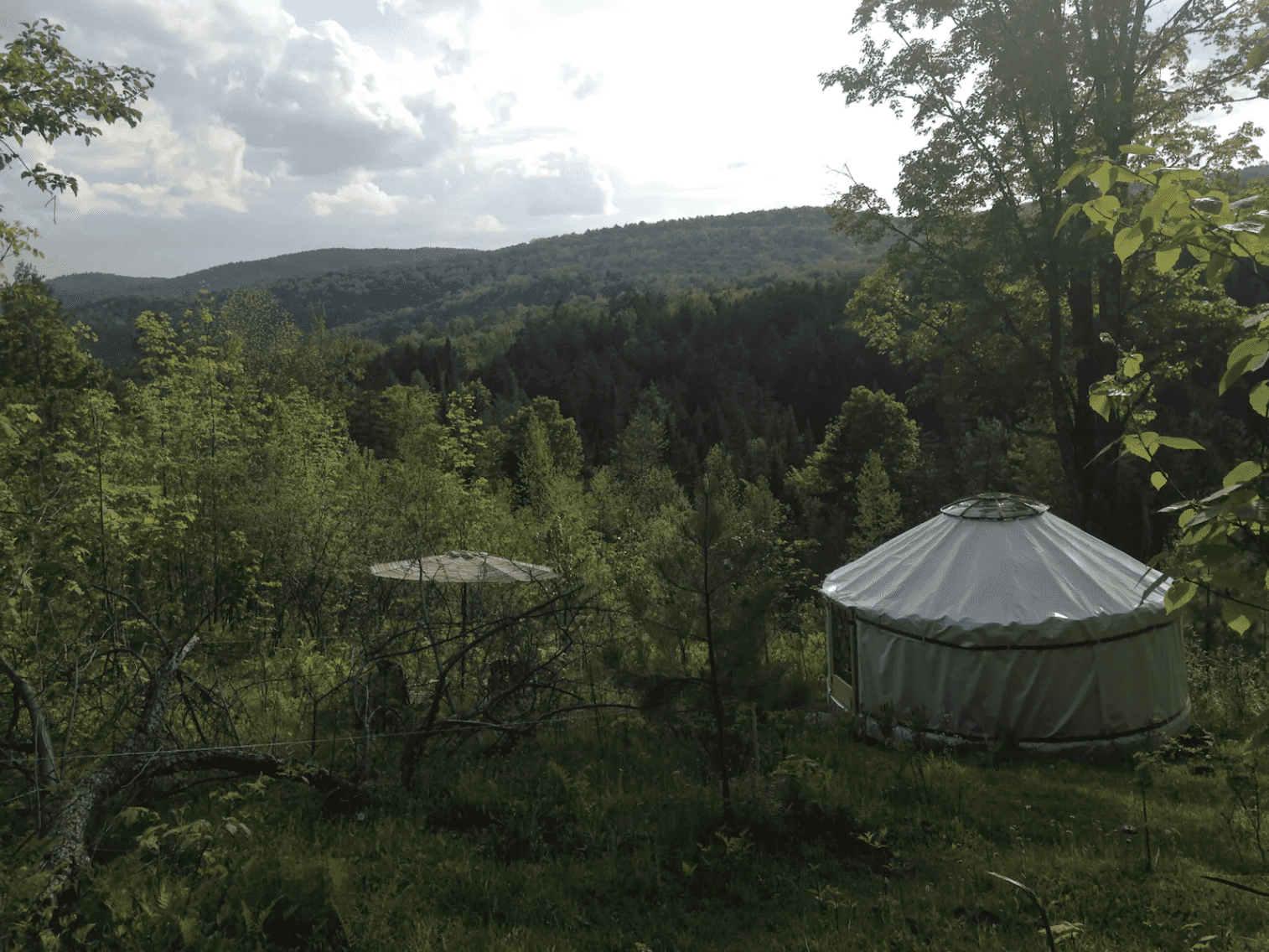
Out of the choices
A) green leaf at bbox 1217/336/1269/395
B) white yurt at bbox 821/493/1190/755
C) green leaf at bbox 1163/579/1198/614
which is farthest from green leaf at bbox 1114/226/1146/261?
white yurt at bbox 821/493/1190/755

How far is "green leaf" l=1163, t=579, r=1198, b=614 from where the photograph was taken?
1.79 metres

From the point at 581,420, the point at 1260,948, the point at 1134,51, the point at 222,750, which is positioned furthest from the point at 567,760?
the point at 581,420

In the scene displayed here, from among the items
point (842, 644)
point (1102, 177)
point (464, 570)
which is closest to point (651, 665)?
point (464, 570)

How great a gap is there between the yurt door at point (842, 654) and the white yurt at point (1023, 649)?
0.15 metres

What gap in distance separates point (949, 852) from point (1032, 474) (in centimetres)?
3367

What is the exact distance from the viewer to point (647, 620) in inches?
233

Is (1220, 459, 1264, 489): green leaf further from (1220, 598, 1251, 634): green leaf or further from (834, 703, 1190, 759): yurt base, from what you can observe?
(834, 703, 1190, 759): yurt base

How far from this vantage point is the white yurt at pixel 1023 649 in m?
8.17

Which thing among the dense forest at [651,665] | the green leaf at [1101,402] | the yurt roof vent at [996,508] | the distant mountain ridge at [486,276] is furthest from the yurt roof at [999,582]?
the distant mountain ridge at [486,276]

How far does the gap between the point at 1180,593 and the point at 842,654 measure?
8925mm

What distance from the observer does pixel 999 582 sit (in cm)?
861

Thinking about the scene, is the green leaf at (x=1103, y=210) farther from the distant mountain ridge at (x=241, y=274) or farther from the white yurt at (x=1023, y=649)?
the distant mountain ridge at (x=241, y=274)

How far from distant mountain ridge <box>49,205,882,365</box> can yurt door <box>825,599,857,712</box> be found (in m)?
110

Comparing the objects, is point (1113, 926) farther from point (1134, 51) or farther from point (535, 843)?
point (1134, 51)
